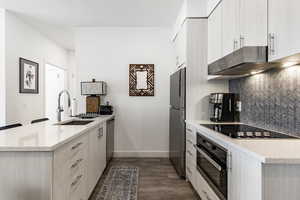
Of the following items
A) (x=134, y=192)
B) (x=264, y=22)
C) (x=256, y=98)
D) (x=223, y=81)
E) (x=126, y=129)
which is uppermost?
(x=264, y=22)

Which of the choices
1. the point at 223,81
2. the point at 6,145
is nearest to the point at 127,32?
the point at 223,81

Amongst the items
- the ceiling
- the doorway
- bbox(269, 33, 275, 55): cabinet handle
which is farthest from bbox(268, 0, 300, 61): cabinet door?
the doorway

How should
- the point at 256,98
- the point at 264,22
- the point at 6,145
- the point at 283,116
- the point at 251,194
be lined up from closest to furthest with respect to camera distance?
the point at 251,194 → the point at 6,145 → the point at 264,22 → the point at 283,116 → the point at 256,98

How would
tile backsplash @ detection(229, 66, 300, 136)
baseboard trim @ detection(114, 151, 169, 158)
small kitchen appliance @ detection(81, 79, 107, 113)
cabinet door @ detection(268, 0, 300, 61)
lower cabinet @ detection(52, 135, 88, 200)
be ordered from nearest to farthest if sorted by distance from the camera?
Result: cabinet door @ detection(268, 0, 300, 61) < lower cabinet @ detection(52, 135, 88, 200) < tile backsplash @ detection(229, 66, 300, 136) < small kitchen appliance @ detection(81, 79, 107, 113) < baseboard trim @ detection(114, 151, 169, 158)

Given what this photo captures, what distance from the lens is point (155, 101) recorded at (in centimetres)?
481

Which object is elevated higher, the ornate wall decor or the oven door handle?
the ornate wall decor

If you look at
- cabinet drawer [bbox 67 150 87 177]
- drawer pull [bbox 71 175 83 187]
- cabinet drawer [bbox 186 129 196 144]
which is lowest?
drawer pull [bbox 71 175 83 187]

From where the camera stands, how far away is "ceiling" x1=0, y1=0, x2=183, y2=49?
12.0ft

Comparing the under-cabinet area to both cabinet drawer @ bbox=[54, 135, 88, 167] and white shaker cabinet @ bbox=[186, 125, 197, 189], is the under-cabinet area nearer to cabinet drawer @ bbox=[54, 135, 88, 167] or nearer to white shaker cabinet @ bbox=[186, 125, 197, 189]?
white shaker cabinet @ bbox=[186, 125, 197, 189]

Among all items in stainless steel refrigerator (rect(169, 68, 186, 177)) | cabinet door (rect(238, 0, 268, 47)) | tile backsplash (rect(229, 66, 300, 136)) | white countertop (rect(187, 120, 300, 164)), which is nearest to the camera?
white countertop (rect(187, 120, 300, 164))

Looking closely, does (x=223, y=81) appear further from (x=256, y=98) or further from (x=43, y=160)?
(x=43, y=160)

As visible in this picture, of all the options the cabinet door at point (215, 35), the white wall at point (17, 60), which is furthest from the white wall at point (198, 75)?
the white wall at point (17, 60)

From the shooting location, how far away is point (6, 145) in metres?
1.53

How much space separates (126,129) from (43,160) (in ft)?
10.7
